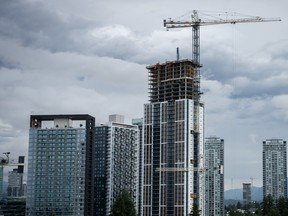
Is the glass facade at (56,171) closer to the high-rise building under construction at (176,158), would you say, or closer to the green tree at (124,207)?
the high-rise building under construction at (176,158)

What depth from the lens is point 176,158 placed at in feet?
623

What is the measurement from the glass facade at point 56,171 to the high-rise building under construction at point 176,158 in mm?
25118

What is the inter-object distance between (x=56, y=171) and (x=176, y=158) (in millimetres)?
40238

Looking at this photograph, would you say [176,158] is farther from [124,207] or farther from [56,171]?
[124,207]

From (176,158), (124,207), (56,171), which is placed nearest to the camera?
(124,207)

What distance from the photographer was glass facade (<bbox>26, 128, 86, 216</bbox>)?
18512 centimetres

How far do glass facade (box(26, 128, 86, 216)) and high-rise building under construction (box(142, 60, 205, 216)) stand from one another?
2512 centimetres

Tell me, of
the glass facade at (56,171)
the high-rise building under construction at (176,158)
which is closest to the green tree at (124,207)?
the glass facade at (56,171)

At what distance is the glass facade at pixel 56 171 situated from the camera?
185125mm

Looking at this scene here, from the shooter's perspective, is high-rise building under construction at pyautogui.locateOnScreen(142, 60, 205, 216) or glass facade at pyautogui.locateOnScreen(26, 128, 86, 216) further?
high-rise building under construction at pyautogui.locateOnScreen(142, 60, 205, 216)

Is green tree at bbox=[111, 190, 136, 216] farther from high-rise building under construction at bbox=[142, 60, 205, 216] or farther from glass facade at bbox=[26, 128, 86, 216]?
high-rise building under construction at bbox=[142, 60, 205, 216]

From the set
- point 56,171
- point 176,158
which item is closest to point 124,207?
point 176,158

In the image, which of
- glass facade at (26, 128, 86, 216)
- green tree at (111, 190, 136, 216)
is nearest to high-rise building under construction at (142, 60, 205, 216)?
glass facade at (26, 128, 86, 216)

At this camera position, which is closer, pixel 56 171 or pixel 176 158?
pixel 176 158
